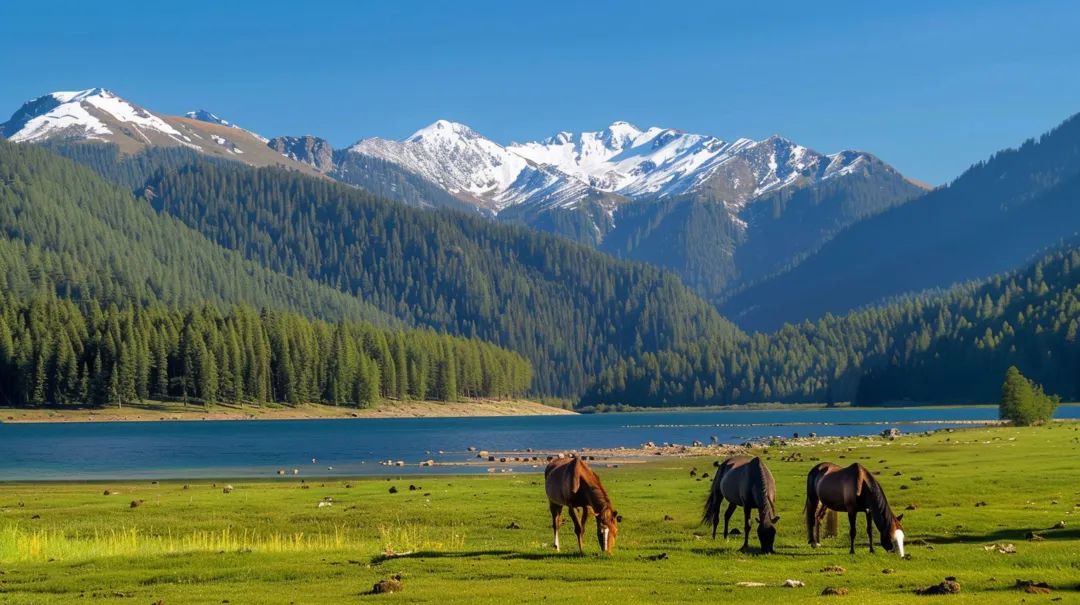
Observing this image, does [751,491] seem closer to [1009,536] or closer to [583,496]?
[583,496]

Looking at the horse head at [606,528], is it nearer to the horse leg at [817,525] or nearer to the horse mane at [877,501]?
the horse leg at [817,525]

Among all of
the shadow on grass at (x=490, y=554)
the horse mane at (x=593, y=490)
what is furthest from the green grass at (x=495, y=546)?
the horse mane at (x=593, y=490)

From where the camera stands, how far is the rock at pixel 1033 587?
26.4 meters

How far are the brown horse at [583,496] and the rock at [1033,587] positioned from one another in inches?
432

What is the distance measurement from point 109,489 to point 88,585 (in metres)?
42.2

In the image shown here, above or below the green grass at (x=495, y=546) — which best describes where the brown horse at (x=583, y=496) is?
above

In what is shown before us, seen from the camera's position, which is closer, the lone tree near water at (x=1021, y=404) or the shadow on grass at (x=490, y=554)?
the shadow on grass at (x=490, y=554)

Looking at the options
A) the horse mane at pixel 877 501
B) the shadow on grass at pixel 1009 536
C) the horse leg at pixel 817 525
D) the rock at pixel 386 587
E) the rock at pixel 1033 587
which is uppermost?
the horse mane at pixel 877 501

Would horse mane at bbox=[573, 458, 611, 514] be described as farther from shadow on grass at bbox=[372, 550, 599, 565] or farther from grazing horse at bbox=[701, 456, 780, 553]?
grazing horse at bbox=[701, 456, 780, 553]

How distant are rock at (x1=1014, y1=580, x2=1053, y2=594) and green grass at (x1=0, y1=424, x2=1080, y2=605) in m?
0.44

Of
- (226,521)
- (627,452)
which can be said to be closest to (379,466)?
(627,452)

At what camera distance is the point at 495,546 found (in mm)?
40062

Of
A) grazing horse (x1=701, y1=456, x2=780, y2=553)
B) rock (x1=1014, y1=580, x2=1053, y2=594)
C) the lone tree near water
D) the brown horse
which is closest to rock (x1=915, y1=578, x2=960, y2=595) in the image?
rock (x1=1014, y1=580, x2=1053, y2=594)

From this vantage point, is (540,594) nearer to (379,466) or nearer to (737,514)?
(737,514)
